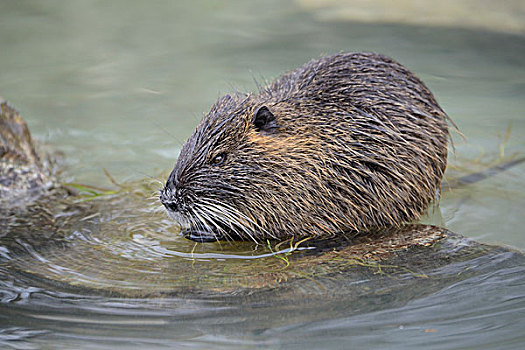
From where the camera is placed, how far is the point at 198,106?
6191mm

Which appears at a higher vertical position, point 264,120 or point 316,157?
point 264,120

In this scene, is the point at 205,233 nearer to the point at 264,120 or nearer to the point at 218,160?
the point at 218,160

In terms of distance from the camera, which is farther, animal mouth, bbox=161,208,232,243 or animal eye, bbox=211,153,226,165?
animal mouth, bbox=161,208,232,243

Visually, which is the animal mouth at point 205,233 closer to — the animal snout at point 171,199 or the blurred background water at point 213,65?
the animal snout at point 171,199

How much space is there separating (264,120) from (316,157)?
36cm

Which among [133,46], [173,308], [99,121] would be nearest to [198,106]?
[99,121]

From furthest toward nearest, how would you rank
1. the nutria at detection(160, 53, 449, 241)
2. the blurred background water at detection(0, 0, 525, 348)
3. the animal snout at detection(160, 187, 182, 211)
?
1. the blurred background water at detection(0, 0, 525, 348)
2. the nutria at detection(160, 53, 449, 241)
3. the animal snout at detection(160, 187, 182, 211)

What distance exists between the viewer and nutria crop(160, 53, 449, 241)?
376 cm

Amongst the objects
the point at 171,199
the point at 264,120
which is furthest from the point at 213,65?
the point at 171,199

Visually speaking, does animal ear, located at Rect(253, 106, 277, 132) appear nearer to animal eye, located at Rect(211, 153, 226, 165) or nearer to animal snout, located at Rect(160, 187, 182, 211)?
animal eye, located at Rect(211, 153, 226, 165)

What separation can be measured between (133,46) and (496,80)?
3782mm

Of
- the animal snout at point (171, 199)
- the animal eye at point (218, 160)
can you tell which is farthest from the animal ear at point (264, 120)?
the animal snout at point (171, 199)

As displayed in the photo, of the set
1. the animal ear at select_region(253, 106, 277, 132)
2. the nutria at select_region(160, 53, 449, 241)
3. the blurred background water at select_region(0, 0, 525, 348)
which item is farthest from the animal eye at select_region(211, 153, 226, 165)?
the blurred background water at select_region(0, 0, 525, 348)

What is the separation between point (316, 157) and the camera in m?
3.94
